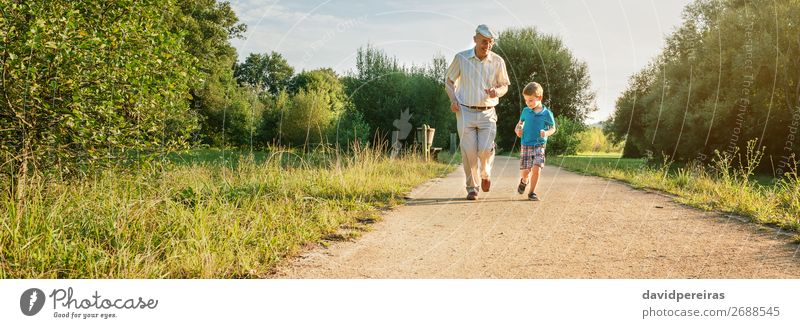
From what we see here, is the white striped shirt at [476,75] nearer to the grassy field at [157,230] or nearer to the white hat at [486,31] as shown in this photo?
the white hat at [486,31]

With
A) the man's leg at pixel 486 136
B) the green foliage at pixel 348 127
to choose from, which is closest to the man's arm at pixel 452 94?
the man's leg at pixel 486 136

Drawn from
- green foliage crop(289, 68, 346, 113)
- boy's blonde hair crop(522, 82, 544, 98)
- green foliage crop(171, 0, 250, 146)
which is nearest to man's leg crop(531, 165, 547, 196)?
boy's blonde hair crop(522, 82, 544, 98)

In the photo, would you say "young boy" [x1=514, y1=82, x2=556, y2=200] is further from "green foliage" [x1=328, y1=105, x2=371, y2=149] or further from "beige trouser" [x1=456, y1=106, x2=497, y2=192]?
"green foliage" [x1=328, y1=105, x2=371, y2=149]

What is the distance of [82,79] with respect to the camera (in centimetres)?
590

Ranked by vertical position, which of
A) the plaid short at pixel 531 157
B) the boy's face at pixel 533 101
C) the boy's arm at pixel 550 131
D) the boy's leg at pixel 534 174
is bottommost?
the boy's leg at pixel 534 174

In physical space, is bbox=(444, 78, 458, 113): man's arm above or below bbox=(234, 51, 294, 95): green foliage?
below

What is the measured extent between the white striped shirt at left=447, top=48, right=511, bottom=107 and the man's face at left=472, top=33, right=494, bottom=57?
0.09 metres

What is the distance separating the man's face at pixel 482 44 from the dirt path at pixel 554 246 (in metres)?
2.13

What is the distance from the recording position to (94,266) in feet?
12.2

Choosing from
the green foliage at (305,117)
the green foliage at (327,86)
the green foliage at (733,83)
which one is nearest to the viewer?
the green foliage at (733,83)

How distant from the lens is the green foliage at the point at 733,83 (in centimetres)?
1772

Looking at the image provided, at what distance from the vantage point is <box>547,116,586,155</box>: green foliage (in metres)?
26.2

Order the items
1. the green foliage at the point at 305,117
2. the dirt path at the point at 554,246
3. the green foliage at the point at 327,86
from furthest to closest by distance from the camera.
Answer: the green foliage at the point at 327,86
the green foliage at the point at 305,117
the dirt path at the point at 554,246
